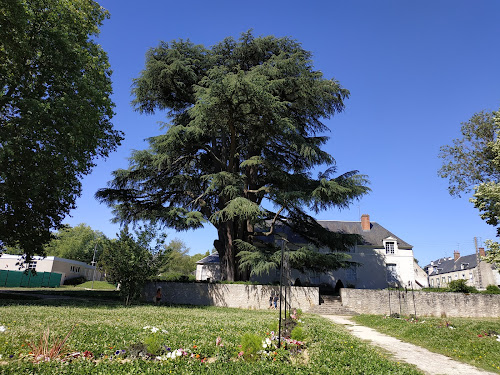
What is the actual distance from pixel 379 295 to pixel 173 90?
2014 centimetres

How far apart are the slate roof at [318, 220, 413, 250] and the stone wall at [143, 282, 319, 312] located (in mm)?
12997

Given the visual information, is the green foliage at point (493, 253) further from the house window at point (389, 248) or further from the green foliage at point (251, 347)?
the house window at point (389, 248)

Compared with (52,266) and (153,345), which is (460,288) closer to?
(153,345)

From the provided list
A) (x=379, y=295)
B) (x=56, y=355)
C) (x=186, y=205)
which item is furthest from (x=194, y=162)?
(x=56, y=355)

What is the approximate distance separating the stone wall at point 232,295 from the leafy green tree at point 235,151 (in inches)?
61.2

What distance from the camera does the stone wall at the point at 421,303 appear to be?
73.4 feet

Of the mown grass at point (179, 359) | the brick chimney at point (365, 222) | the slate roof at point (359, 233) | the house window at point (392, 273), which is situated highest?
the brick chimney at point (365, 222)

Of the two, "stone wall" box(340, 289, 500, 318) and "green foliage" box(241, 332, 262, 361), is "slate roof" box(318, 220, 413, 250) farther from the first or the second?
"green foliage" box(241, 332, 262, 361)

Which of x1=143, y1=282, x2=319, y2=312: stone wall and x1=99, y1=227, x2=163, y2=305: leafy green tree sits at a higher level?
x1=99, y1=227, x2=163, y2=305: leafy green tree

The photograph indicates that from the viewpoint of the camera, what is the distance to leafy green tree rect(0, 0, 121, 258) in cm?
1498

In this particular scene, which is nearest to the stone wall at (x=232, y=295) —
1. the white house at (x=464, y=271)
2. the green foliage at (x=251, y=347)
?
the green foliage at (x=251, y=347)

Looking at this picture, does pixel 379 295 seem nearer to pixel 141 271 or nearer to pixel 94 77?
pixel 141 271

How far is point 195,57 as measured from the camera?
2462cm

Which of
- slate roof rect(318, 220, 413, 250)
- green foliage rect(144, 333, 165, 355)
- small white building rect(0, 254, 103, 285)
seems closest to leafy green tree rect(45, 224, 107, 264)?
small white building rect(0, 254, 103, 285)
